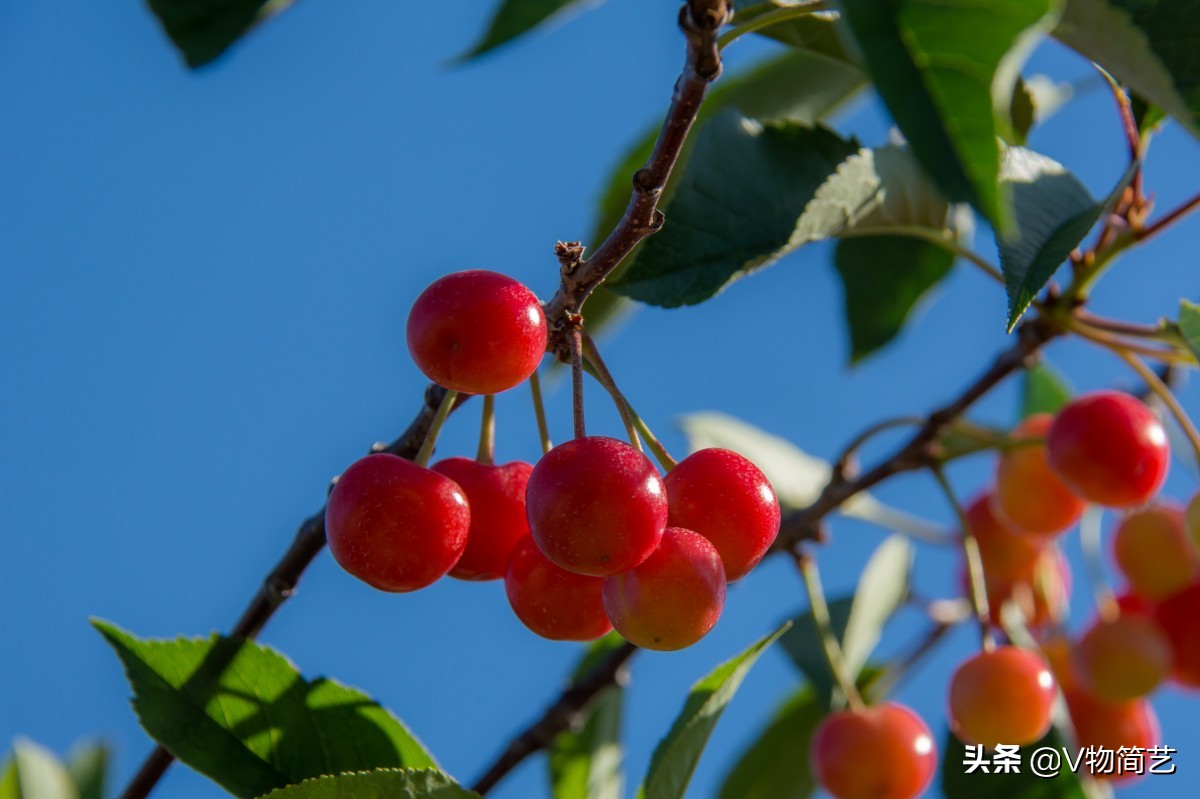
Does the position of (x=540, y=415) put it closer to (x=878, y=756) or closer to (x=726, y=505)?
(x=726, y=505)

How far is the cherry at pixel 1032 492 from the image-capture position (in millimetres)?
1908

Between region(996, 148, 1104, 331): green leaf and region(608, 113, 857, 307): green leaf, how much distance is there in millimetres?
210

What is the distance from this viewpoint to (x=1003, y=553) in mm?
2145

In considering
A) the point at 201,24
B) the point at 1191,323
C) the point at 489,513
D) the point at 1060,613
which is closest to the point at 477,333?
the point at 489,513

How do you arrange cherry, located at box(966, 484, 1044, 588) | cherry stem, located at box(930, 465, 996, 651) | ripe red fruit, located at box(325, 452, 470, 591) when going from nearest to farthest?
ripe red fruit, located at box(325, 452, 470, 591)
cherry stem, located at box(930, 465, 996, 651)
cherry, located at box(966, 484, 1044, 588)

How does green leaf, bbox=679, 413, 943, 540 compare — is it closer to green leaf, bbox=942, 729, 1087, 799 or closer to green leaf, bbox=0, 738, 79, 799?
green leaf, bbox=942, 729, 1087, 799

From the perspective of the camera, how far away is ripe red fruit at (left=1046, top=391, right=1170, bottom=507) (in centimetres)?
156

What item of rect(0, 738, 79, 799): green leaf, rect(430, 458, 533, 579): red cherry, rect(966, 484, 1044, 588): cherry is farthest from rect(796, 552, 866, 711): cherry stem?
rect(0, 738, 79, 799): green leaf

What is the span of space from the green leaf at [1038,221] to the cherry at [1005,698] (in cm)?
57

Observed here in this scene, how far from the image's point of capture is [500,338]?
95 cm

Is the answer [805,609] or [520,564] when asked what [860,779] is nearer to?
[805,609]

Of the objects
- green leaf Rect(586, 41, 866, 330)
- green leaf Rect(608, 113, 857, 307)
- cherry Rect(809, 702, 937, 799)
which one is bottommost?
cherry Rect(809, 702, 937, 799)

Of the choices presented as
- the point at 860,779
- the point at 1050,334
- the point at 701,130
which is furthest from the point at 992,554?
the point at 701,130

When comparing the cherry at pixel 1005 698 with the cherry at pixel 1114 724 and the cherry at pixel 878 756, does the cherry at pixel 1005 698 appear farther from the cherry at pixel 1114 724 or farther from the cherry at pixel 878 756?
the cherry at pixel 1114 724
